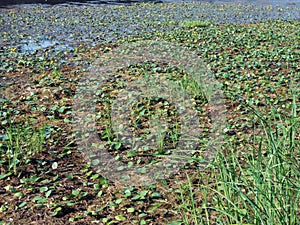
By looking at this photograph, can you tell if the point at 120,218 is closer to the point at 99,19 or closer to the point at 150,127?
the point at 150,127

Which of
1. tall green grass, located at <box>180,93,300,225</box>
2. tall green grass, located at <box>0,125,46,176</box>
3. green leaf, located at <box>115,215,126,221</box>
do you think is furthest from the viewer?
tall green grass, located at <box>0,125,46,176</box>

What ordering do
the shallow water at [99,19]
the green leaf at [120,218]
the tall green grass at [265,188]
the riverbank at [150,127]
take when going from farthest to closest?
the shallow water at [99,19] < the green leaf at [120,218] < the riverbank at [150,127] < the tall green grass at [265,188]

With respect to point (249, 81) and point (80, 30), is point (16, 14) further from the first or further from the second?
point (249, 81)

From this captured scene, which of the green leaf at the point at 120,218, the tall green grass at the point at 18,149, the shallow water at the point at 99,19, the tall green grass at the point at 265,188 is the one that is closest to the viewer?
the tall green grass at the point at 265,188

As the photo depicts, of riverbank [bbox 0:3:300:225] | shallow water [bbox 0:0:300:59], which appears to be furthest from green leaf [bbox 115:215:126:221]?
shallow water [bbox 0:0:300:59]

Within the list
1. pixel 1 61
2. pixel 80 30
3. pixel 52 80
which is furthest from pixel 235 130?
pixel 80 30

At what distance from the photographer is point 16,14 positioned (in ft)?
43.4

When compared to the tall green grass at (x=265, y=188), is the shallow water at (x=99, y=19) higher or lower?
higher

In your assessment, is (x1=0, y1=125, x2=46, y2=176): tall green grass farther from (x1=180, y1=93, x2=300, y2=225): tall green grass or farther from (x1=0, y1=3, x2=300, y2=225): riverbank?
(x1=180, y1=93, x2=300, y2=225): tall green grass

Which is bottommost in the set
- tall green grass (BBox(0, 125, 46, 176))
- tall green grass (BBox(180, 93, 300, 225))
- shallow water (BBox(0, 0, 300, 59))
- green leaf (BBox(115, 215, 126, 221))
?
green leaf (BBox(115, 215, 126, 221))

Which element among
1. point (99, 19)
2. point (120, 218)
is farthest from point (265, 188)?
point (99, 19)

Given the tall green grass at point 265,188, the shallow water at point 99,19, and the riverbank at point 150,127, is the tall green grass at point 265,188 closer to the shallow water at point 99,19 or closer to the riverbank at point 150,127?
the riverbank at point 150,127

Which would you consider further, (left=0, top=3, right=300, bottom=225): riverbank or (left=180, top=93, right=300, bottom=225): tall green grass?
(left=0, top=3, right=300, bottom=225): riverbank

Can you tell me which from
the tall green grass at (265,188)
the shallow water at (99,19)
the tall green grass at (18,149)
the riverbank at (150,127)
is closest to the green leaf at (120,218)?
the riverbank at (150,127)
